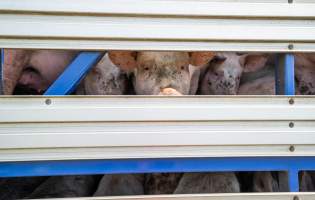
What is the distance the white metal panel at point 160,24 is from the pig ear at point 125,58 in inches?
26.6

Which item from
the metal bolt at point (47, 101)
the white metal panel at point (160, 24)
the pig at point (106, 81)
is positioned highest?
the pig at point (106, 81)

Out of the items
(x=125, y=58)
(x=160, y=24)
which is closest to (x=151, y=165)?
(x=160, y=24)

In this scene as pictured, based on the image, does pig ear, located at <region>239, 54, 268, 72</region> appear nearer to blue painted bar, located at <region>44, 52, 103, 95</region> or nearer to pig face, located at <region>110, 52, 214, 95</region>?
pig face, located at <region>110, 52, 214, 95</region>

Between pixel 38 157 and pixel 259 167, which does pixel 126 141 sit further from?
pixel 259 167

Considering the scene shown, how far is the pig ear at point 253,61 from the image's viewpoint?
300 cm

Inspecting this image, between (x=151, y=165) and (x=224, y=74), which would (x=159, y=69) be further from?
(x=224, y=74)

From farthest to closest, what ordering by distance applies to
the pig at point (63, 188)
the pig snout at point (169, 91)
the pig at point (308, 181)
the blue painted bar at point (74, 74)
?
the pig at point (308, 181) < the pig at point (63, 188) < the pig snout at point (169, 91) < the blue painted bar at point (74, 74)

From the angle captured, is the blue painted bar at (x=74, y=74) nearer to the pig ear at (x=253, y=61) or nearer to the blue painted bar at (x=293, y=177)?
the blue painted bar at (x=293, y=177)

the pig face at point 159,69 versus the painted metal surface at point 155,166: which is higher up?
the pig face at point 159,69

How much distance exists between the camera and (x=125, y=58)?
8.38 feet

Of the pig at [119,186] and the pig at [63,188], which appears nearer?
the pig at [63,188]

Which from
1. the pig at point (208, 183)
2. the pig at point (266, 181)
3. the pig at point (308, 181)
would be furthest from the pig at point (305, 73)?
the pig at point (208, 183)

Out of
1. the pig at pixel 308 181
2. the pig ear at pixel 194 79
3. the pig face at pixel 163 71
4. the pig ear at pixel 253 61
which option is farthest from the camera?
the pig ear at pixel 194 79

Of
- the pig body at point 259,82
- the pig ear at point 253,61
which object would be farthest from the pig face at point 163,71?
the pig body at point 259,82
